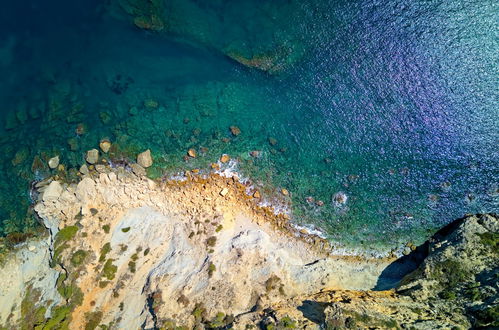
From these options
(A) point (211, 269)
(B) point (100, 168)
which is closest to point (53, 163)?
(B) point (100, 168)

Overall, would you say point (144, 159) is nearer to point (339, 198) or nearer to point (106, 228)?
point (106, 228)

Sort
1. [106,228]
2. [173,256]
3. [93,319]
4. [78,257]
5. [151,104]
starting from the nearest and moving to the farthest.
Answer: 1. [93,319]
2. [78,257]
3. [173,256]
4. [106,228]
5. [151,104]

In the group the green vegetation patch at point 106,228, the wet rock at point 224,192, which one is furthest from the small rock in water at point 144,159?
the wet rock at point 224,192

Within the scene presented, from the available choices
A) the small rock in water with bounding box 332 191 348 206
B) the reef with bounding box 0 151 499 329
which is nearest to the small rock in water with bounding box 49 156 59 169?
the reef with bounding box 0 151 499 329

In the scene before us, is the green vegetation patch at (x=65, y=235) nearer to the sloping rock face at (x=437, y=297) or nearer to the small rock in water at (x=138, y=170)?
Answer: the small rock in water at (x=138, y=170)

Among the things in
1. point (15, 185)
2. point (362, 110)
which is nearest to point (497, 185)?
point (362, 110)

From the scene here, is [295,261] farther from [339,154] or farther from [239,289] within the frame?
[339,154]
